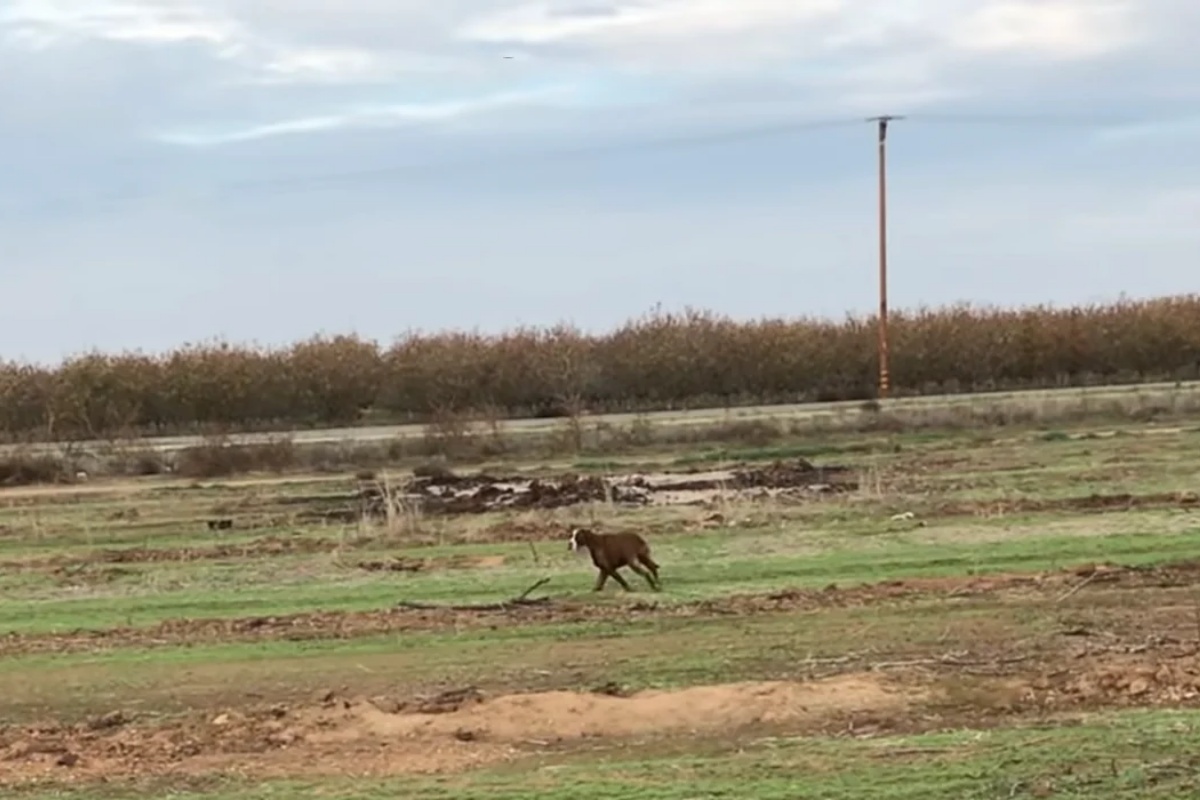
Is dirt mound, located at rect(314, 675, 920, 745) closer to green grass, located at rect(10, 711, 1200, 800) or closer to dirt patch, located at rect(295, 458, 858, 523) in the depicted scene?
green grass, located at rect(10, 711, 1200, 800)

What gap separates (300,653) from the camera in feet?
49.0

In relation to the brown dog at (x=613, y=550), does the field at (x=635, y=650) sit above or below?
below

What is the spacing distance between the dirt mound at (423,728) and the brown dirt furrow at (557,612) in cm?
388

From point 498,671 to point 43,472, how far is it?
29927mm

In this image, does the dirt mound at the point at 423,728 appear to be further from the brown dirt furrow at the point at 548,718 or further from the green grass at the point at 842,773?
the green grass at the point at 842,773

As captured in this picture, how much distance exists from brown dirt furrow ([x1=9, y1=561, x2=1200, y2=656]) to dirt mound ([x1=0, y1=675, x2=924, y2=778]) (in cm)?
388

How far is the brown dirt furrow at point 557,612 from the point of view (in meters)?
16.0

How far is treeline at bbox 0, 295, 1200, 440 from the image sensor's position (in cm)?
5612

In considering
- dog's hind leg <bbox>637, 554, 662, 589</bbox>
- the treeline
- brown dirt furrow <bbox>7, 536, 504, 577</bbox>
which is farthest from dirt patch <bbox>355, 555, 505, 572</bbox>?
the treeline

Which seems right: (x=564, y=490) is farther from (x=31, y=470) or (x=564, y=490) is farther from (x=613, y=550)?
(x=31, y=470)

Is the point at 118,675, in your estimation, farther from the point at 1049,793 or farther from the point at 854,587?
the point at 1049,793

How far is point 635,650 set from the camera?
14.1 meters

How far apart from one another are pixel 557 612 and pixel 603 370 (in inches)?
1678

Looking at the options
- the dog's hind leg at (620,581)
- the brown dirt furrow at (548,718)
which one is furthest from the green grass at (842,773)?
the dog's hind leg at (620,581)
